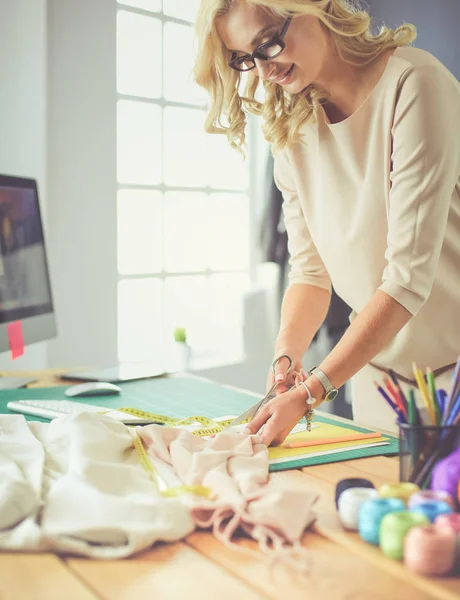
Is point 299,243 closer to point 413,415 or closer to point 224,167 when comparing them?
point 413,415

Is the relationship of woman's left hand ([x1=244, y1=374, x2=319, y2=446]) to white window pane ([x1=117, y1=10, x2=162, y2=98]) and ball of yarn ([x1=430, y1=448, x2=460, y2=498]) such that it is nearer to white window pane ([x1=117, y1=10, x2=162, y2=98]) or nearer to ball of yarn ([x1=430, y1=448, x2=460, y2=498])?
ball of yarn ([x1=430, y1=448, x2=460, y2=498])

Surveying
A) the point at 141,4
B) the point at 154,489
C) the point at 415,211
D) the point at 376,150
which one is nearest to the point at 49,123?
the point at 141,4

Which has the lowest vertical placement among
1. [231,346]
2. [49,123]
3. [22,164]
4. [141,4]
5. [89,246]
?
[231,346]

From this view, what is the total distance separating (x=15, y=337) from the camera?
1954 mm

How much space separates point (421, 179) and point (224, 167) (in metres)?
2.26

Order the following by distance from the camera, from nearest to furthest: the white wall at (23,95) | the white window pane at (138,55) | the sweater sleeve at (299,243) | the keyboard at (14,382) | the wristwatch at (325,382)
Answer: the wristwatch at (325,382)
the sweater sleeve at (299,243)
the keyboard at (14,382)
the white wall at (23,95)
the white window pane at (138,55)

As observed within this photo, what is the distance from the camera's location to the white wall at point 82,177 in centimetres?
285

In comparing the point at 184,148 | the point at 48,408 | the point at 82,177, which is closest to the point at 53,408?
the point at 48,408

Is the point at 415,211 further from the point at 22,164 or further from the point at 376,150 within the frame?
the point at 22,164

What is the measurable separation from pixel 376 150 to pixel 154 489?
0.90m

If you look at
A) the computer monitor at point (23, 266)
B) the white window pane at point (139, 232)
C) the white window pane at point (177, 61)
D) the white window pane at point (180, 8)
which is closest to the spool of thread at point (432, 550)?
the computer monitor at point (23, 266)

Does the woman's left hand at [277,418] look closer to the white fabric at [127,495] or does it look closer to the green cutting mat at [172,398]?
the white fabric at [127,495]

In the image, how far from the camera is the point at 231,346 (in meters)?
3.67

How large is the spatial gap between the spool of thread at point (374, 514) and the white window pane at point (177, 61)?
8.93 feet
